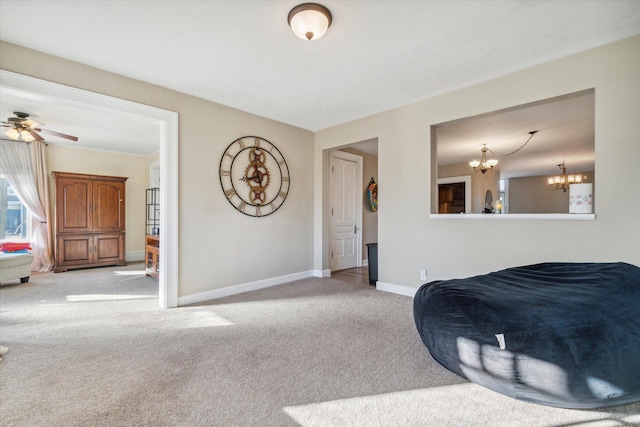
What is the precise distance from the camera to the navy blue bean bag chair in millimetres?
1465

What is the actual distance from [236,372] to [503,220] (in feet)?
9.62

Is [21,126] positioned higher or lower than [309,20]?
lower

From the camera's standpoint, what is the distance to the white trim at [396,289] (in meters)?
3.74

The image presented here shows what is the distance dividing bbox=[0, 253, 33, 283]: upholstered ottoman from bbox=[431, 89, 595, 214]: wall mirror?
19.7 feet

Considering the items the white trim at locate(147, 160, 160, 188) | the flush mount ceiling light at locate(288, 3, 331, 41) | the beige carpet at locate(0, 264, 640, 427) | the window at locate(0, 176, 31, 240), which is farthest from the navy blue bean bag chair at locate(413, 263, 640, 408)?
the window at locate(0, 176, 31, 240)

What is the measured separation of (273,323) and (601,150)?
3.34 metres

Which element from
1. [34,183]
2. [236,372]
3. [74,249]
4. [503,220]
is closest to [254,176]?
[236,372]

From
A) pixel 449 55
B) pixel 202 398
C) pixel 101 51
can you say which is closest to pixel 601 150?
pixel 449 55

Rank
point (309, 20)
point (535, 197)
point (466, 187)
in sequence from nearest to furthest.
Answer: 1. point (309, 20)
2. point (466, 187)
3. point (535, 197)

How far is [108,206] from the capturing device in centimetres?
587

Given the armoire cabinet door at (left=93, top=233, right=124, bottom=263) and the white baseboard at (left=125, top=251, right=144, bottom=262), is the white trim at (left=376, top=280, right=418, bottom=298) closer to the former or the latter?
the armoire cabinet door at (left=93, top=233, right=124, bottom=263)

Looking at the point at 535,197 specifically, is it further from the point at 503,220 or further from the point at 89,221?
the point at 89,221

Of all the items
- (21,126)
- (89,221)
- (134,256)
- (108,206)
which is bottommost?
(134,256)

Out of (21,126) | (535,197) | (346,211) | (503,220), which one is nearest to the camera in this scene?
(503,220)
